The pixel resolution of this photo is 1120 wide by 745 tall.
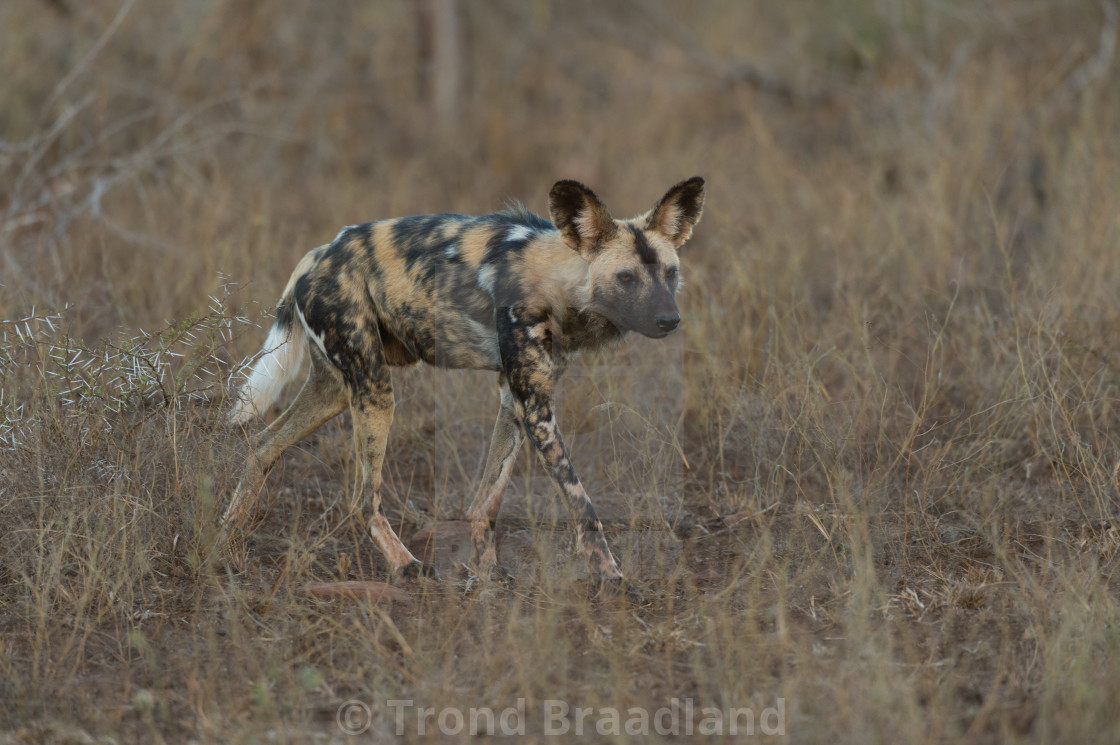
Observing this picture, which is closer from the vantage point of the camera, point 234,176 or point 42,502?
point 42,502

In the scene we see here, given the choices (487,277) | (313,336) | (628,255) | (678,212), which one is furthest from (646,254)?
(313,336)

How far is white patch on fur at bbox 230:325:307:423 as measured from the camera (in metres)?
3.82

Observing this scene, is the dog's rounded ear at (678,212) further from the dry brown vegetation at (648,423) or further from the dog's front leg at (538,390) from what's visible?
the dry brown vegetation at (648,423)

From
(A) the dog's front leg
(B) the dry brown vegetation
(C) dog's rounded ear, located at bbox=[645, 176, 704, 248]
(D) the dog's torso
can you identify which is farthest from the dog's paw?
(C) dog's rounded ear, located at bbox=[645, 176, 704, 248]

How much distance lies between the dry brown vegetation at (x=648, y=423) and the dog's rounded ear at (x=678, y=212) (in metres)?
0.69

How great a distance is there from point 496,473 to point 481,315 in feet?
2.03

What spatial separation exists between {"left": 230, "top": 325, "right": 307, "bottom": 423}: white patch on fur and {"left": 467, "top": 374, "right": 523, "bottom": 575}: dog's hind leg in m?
0.78

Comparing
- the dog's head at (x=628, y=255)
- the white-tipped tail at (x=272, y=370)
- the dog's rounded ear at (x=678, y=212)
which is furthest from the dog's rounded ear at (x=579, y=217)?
the white-tipped tail at (x=272, y=370)

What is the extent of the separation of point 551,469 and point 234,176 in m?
4.70

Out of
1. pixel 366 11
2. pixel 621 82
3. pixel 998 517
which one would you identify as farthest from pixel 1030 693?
pixel 366 11

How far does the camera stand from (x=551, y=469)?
362cm

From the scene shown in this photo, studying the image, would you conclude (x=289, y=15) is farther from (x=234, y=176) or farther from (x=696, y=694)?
(x=696, y=694)

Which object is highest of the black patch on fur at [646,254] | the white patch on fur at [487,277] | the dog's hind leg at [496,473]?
the black patch on fur at [646,254]

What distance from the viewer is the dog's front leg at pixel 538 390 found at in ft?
11.8
